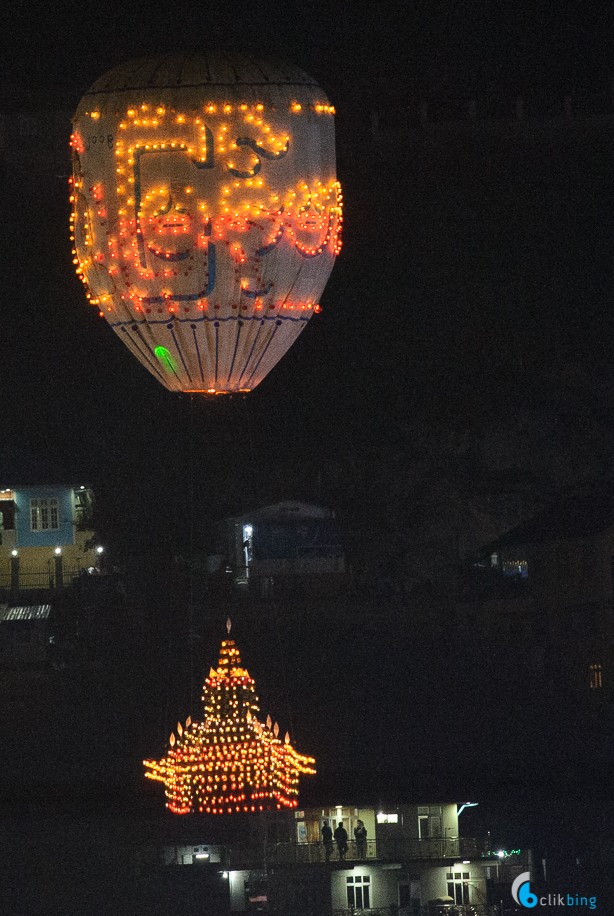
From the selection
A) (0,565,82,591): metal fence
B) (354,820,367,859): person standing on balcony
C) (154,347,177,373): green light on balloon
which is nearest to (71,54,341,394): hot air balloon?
(154,347,177,373): green light on balloon

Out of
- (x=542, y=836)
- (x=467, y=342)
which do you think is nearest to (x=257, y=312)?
(x=542, y=836)

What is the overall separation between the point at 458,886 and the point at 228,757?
3267mm

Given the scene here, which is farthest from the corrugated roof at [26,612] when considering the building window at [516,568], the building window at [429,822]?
the building window at [429,822]

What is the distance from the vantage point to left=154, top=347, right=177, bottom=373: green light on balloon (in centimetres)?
970

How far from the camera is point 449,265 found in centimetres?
1692

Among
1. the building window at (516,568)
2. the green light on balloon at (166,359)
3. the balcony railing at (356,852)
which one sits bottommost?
the balcony railing at (356,852)

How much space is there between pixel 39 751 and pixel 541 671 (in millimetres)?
4738

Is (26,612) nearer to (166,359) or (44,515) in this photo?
(44,515)

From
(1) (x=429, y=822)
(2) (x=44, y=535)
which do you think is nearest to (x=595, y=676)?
(1) (x=429, y=822)

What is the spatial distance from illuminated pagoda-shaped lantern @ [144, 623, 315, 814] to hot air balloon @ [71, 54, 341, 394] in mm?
1974

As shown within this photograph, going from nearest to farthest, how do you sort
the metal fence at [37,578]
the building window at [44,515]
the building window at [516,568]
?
the building window at [516,568], the metal fence at [37,578], the building window at [44,515]

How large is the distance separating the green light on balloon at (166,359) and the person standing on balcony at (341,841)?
4.56m

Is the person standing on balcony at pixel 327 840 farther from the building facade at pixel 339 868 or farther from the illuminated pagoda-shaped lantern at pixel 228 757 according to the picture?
the illuminated pagoda-shaped lantern at pixel 228 757

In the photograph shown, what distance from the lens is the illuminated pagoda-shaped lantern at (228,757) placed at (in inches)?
Result: 403
